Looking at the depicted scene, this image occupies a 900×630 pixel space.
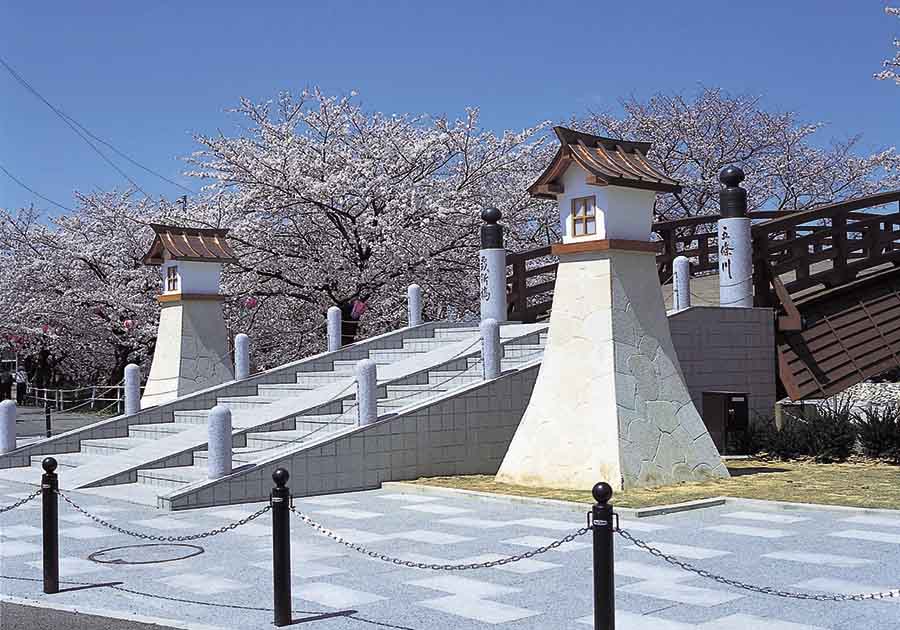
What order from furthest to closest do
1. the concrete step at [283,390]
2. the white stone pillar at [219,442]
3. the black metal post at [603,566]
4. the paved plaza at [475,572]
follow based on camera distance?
the concrete step at [283,390]
the white stone pillar at [219,442]
the paved plaza at [475,572]
the black metal post at [603,566]

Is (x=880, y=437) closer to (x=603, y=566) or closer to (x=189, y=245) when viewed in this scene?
(x=603, y=566)

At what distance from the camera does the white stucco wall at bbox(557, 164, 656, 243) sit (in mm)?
13992

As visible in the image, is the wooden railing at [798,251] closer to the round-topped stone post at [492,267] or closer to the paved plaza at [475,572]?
the round-topped stone post at [492,267]

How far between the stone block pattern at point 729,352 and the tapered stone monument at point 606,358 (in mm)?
3840

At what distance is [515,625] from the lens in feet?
23.9

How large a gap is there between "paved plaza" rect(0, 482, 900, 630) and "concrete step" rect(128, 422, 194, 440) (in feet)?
17.8

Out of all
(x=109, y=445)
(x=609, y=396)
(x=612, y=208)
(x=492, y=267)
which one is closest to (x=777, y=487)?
(x=609, y=396)

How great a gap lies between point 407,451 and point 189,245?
8.85 meters

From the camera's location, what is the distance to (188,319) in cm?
2191

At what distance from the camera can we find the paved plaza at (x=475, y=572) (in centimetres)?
751

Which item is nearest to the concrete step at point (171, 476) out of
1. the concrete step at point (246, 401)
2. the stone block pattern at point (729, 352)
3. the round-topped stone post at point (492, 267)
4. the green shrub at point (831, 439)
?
the concrete step at point (246, 401)

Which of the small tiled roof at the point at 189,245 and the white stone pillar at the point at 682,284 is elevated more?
the small tiled roof at the point at 189,245

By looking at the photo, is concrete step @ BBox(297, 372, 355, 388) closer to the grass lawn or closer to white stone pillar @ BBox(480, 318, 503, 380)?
white stone pillar @ BBox(480, 318, 503, 380)

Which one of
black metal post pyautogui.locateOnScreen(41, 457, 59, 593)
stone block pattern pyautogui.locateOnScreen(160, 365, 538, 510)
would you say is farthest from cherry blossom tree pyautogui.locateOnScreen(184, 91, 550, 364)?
black metal post pyautogui.locateOnScreen(41, 457, 59, 593)
